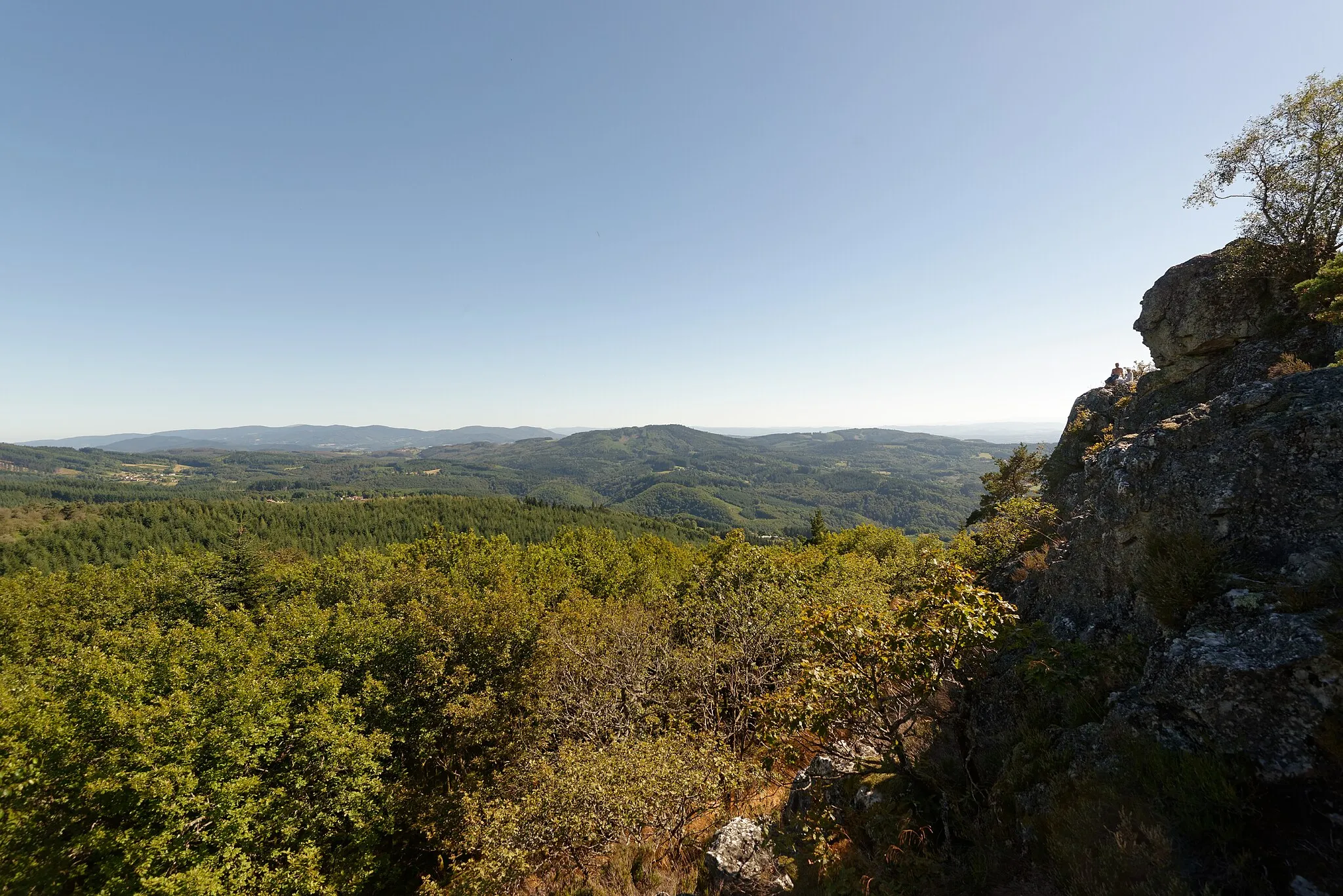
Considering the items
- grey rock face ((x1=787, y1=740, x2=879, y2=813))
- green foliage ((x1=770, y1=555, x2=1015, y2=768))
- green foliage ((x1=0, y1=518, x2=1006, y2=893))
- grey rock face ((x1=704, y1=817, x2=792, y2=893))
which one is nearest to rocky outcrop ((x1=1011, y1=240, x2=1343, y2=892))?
green foliage ((x1=770, y1=555, x2=1015, y2=768))

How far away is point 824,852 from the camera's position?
10938 mm

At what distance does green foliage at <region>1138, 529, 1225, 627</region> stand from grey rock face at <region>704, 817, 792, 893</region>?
36.5ft

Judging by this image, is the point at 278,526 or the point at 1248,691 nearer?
the point at 1248,691

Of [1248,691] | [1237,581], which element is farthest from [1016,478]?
[1248,691]

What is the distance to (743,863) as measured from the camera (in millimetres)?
13688

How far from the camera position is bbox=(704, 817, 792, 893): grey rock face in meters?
12.9

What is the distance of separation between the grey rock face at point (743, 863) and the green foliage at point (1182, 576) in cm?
1113

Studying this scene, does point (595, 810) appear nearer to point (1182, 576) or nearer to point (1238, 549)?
point (1182, 576)

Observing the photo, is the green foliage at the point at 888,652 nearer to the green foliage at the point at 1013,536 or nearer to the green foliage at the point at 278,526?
the green foliage at the point at 1013,536

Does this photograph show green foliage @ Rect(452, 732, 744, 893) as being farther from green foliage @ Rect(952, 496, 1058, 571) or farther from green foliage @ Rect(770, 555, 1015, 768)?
green foliage @ Rect(952, 496, 1058, 571)

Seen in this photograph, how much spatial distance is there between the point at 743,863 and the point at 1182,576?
13.5 meters

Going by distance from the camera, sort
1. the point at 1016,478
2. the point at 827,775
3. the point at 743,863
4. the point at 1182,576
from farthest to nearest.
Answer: the point at 1016,478
the point at 743,863
the point at 827,775
the point at 1182,576

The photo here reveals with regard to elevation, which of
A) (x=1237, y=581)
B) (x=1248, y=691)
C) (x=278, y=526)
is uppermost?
(x=1237, y=581)

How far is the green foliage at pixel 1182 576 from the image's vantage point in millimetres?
9773
